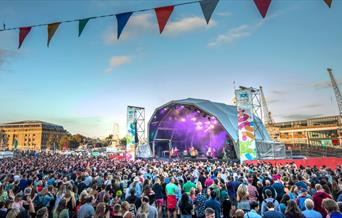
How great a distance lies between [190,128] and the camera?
3650 cm

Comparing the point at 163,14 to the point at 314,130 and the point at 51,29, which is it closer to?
the point at 51,29

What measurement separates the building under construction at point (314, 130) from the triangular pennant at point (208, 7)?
81822 mm

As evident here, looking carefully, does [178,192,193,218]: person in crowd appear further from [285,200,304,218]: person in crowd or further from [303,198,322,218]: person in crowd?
[303,198,322,218]: person in crowd

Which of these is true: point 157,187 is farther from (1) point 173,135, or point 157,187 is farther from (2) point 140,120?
(1) point 173,135

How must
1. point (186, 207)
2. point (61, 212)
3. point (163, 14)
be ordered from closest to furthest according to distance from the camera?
point (61, 212) < point (186, 207) < point (163, 14)

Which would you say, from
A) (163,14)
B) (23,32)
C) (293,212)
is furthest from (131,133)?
(293,212)

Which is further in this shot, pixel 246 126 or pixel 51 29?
pixel 246 126

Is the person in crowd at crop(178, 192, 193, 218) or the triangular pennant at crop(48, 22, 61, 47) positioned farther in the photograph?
the triangular pennant at crop(48, 22, 61, 47)

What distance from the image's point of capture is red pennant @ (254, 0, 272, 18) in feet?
21.5

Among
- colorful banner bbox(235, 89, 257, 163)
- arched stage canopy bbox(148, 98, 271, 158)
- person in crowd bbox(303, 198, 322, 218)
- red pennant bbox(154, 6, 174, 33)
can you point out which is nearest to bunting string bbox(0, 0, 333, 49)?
red pennant bbox(154, 6, 174, 33)

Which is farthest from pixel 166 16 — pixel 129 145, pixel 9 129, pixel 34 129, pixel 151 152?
pixel 9 129

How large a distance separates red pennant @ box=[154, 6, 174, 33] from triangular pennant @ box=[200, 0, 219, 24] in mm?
1031

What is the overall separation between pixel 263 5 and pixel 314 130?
321 feet

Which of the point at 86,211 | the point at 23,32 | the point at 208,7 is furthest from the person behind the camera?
the point at 23,32
